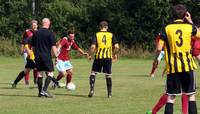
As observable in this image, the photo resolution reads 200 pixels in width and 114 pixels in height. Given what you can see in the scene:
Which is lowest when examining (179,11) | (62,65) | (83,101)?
(83,101)

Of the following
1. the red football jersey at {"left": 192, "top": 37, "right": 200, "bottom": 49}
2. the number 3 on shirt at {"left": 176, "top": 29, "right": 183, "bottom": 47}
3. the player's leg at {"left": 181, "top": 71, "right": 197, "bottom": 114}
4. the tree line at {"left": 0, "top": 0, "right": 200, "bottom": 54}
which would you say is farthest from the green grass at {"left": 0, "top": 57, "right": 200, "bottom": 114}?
the tree line at {"left": 0, "top": 0, "right": 200, "bottom": 54}

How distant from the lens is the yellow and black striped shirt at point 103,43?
15.4 metres

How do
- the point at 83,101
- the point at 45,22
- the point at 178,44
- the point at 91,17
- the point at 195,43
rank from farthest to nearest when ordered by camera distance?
the point at 91,17
the point at 45,22
the point at 83,101
the point at 195,43
the point at 178,44

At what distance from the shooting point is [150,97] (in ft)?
49.8

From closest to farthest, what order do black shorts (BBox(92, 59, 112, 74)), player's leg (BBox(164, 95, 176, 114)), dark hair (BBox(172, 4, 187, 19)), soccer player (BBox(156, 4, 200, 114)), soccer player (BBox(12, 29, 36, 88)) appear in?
dark hair (BBox(172, 4, 187, 19))
soccer player (BBox(156, 4, 200, 114))
player's leg (BBox(164, 95, 176, 114))
black shorts (BBox(92, 59, 112, 74))
soccer player (BBox(12, 29, 36, 88))

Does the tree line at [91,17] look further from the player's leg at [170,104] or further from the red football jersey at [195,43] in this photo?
the player's leg at [170,104]

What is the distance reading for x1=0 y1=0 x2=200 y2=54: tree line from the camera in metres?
49.1

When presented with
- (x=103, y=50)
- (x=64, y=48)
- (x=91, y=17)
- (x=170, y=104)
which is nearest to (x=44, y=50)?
(x=103, y=50)

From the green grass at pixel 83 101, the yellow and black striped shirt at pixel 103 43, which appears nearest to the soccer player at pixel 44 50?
the green grass at pixel 83 101

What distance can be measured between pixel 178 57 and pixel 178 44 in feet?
0.72

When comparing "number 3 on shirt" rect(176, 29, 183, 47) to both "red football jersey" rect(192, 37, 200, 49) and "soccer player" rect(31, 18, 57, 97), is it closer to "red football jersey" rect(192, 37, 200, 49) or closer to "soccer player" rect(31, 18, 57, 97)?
"red football jersey" rect(192, 37, 200, 49)

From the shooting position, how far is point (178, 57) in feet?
31.5

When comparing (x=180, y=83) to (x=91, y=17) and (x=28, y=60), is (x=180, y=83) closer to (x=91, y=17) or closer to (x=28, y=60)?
(x=28, y=60)

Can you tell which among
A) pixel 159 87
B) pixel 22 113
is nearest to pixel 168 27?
pixel 22 113
